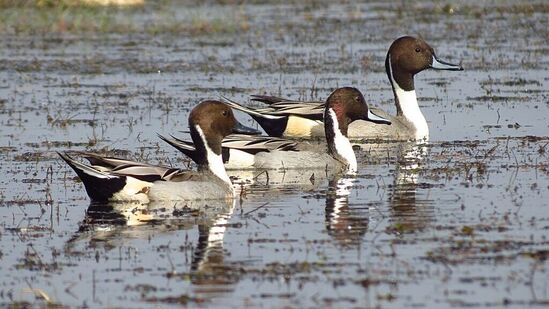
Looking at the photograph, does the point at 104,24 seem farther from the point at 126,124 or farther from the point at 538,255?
the point at 538,255

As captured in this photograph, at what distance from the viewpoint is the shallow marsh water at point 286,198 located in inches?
327

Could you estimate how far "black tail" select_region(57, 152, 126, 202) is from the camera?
11172mm

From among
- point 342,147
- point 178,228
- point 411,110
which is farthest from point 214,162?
point 411,110

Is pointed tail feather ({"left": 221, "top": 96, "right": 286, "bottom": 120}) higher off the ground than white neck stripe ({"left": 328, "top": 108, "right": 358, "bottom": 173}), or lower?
higher

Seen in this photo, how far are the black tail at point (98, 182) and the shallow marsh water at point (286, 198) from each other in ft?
0.53

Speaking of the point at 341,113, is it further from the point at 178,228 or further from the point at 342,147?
the point at 178,228

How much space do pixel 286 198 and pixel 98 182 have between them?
1.53 m

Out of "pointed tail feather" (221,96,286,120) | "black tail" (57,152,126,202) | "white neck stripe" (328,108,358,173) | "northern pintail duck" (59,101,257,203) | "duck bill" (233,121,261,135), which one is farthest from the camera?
"pointed tail feather" (221,96,286,120)

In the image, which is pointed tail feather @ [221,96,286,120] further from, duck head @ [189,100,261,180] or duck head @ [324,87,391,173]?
duck head @ [189,100,261,180]

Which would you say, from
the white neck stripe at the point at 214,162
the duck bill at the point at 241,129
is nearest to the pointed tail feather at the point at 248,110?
the duck bill at the point at 241,129

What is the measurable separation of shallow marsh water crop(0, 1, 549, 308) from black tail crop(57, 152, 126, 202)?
162 millimetres

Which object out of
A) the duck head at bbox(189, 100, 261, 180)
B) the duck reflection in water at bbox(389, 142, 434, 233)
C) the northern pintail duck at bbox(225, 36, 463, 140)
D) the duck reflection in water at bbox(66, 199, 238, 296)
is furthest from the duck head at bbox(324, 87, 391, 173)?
the duck reflection in water at bbox(66, 199, 238, 296)

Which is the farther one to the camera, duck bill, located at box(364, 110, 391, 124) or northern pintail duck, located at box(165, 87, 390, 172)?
duck bill, located at box(364, 110, 391, 124)

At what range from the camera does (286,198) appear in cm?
1162
